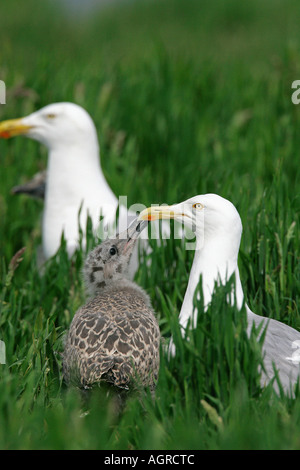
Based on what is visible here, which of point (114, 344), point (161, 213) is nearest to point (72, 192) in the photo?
point (161, 213)

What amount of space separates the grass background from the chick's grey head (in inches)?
11.8

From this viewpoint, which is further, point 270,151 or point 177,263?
point 270,151

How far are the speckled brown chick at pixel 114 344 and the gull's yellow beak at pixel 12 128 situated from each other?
2.49 meters

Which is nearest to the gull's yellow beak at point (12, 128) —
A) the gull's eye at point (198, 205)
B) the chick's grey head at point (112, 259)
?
the chick's grey head at point (112, 259)

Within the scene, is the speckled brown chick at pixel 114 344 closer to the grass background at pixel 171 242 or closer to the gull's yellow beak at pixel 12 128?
the grass background at pixel 171 242

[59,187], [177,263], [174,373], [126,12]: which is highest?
[126,12]

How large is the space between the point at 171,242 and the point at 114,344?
1.49 metres

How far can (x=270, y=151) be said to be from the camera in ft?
21.5

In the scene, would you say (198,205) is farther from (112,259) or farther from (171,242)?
(171,242)

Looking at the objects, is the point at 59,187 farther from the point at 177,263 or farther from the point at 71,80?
the point at 71,80

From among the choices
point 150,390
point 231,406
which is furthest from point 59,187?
point 231,406

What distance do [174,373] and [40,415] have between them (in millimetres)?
584

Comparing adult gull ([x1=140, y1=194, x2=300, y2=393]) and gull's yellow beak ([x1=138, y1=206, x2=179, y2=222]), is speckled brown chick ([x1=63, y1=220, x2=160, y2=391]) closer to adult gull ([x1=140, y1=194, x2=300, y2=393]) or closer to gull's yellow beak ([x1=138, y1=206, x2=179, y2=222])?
adult gull ([x1=140, y1=194, x2=300, y2=393])

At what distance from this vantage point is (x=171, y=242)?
15.0 feet
